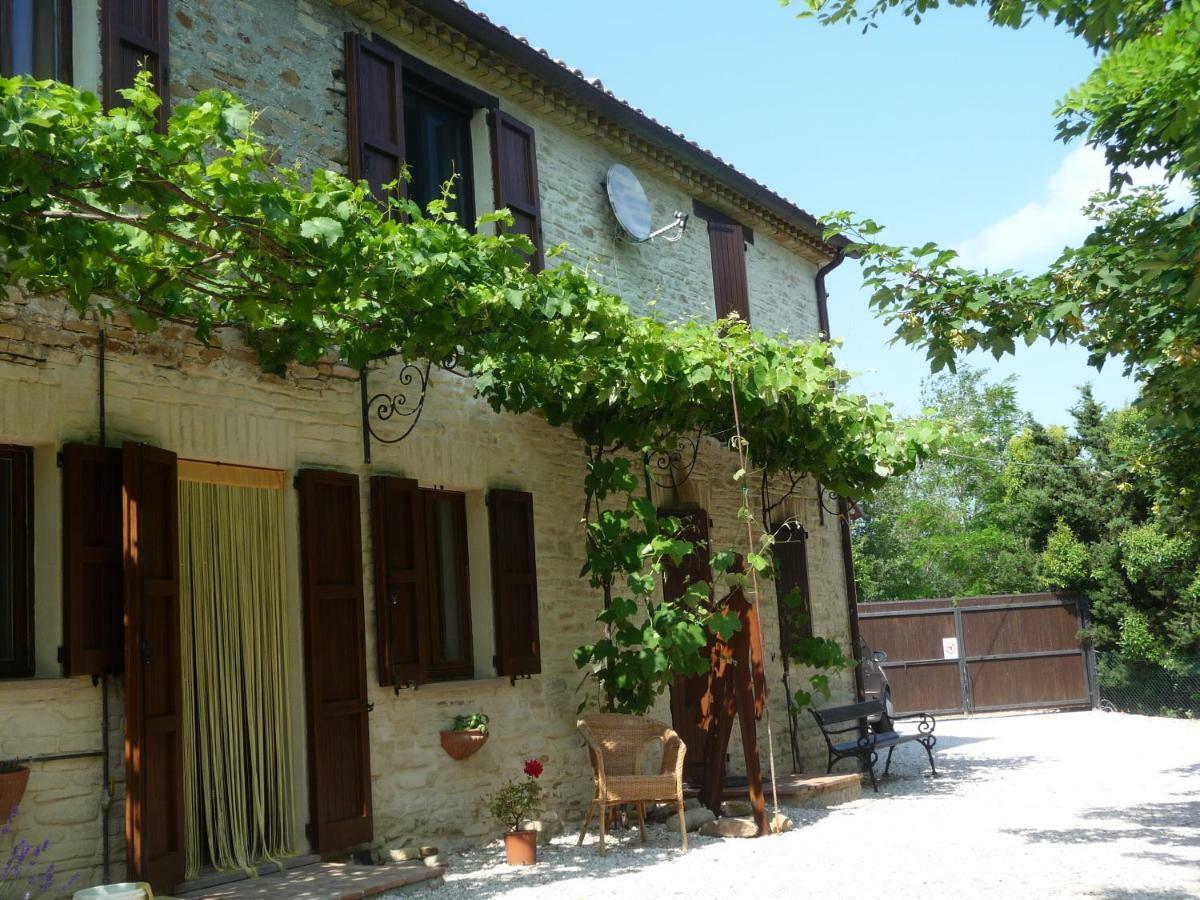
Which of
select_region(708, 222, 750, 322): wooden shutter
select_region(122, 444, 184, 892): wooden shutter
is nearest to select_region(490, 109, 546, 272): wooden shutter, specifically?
select_region(708, 222, 750, 322): wooden shutter

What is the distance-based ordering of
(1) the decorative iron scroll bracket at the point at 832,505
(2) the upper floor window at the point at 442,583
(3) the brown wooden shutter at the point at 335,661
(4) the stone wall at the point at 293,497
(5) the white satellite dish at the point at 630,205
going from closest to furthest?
(4) the stone wall at the point at 293,497 → (3) the brown wooden shutter at the point at 335,661 → (2) the upper floor window at the point at 442,583 → (5) the white satellite dish at the point at 630,205 → (1) the decorative iron scroll bracket at the point at 832,505

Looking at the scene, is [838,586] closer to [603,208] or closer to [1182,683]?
[603,208]

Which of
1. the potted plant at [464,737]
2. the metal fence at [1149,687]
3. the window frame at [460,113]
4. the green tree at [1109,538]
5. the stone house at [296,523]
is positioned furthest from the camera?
the metal fence at [1149,687]

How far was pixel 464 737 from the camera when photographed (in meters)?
6.99

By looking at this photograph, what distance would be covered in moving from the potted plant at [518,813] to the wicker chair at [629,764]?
382mm

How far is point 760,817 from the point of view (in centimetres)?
751

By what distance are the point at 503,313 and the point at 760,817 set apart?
396 cm

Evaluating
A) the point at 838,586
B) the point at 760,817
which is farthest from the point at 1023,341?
the point at 838,586

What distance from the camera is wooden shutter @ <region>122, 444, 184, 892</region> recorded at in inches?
204

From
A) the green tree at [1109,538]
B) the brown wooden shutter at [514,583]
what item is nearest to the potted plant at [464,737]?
the brown wooden shutter at [514,583]

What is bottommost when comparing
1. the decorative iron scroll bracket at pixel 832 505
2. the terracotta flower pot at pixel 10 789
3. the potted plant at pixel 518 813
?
the potted plant at pixel 518 813

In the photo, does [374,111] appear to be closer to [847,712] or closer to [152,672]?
[152,672]

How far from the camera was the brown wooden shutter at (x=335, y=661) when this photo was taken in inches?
246

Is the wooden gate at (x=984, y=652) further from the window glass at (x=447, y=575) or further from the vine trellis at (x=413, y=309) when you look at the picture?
the window glass at (x=447, y=575)
